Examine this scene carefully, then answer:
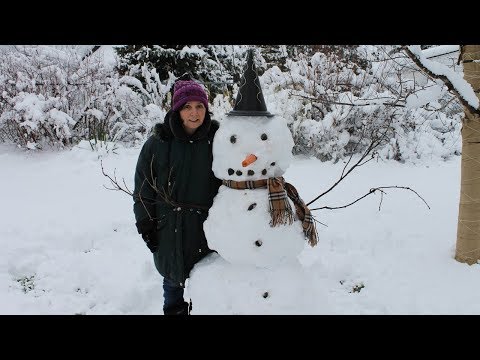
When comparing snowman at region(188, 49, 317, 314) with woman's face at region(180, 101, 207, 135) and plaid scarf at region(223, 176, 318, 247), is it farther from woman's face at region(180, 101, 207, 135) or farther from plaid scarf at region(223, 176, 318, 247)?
woman's face at region(180, 101, 207, 135)

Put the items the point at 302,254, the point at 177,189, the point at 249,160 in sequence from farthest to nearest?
the point at 302,254 → the point at 177,189 → the point at 249,160

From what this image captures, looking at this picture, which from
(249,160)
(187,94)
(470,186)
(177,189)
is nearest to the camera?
(249,160)

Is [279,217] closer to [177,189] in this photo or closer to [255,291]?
[255,291]

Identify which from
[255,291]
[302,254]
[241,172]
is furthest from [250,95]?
[302,254]

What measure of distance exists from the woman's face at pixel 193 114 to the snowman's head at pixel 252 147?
224 mm

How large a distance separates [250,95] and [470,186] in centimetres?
202

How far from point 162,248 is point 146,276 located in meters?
1.11

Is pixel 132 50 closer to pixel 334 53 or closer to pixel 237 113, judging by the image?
pixel 334 53

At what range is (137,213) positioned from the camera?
236 centimetres

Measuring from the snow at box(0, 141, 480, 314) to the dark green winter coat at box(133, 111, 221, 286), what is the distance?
0.82 ft

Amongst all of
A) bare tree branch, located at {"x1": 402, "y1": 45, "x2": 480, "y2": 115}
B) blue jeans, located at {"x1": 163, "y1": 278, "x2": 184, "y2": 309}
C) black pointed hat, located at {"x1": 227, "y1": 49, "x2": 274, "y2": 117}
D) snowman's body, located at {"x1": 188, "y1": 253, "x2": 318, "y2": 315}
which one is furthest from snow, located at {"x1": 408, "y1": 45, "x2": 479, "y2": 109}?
blue jeans, located at {"x1": 163, "y1": 278, "x2": 184, "y2": 309}

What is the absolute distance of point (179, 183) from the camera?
2.23 metres

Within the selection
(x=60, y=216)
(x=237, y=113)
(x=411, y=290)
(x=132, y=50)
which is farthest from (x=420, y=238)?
(x=132, y=50)

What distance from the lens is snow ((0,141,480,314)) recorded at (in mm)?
2742
